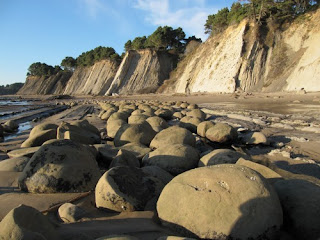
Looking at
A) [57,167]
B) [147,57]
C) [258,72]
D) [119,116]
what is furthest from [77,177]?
[147,57]

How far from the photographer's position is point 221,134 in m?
5.98

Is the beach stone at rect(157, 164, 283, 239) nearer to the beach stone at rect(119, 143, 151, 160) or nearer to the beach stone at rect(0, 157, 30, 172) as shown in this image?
the beach stone at rect(119, 143, 151, 160)

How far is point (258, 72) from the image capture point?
934 inches

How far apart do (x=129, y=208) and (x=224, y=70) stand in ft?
83.8

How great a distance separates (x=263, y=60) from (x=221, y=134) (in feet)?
70.0

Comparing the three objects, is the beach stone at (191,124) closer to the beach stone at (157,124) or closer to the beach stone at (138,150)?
the beach stone at (157,124)

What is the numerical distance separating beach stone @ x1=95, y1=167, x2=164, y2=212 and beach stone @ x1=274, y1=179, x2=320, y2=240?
1.27 m

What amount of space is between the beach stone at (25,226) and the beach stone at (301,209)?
196cm

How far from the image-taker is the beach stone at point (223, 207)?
6.22 ft

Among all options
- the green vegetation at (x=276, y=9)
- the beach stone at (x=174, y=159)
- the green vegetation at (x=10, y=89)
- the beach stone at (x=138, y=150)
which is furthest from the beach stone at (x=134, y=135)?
the green vegetation at (x=10, y=89)

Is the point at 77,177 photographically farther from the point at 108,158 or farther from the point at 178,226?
the point at 178,226

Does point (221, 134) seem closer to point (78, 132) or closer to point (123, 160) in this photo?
point (123, 160)

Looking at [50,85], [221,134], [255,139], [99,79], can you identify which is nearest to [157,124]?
[221,134]

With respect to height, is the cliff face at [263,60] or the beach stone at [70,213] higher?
the cliff face at [263,60]
